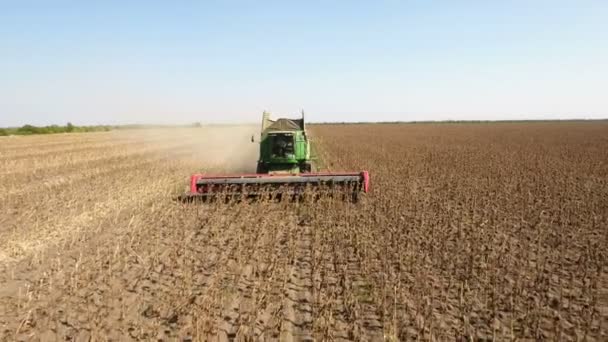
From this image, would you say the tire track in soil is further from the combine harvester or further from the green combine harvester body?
the green combine harvester body

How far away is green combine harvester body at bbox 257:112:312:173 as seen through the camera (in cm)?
1239

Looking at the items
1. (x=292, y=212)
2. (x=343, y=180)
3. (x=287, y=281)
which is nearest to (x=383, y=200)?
(x=343, y=180)

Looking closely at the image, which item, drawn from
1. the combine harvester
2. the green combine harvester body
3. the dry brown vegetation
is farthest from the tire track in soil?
the green combine harvester body

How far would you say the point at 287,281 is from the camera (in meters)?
5.86

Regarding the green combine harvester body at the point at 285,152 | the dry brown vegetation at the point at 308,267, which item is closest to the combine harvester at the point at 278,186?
the dry brown vegetation at the point at 308,267

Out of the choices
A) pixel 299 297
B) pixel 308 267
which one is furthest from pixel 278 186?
pixel 299 297

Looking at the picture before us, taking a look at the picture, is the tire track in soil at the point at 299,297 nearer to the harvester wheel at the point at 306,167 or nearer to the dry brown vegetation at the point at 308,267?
the dry brown vegetation at the point at 308,267

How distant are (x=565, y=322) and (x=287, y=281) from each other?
2.99 metres

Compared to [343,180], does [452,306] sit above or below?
below

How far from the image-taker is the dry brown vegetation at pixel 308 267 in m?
4.66

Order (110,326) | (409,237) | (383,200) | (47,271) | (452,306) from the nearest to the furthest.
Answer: (110,326), (452,306), (47,271), (409,237), (383,200)

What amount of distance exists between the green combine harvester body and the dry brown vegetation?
208cm

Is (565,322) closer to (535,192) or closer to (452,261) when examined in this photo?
(452,261)

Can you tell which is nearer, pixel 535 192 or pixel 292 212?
pixel 292 212
